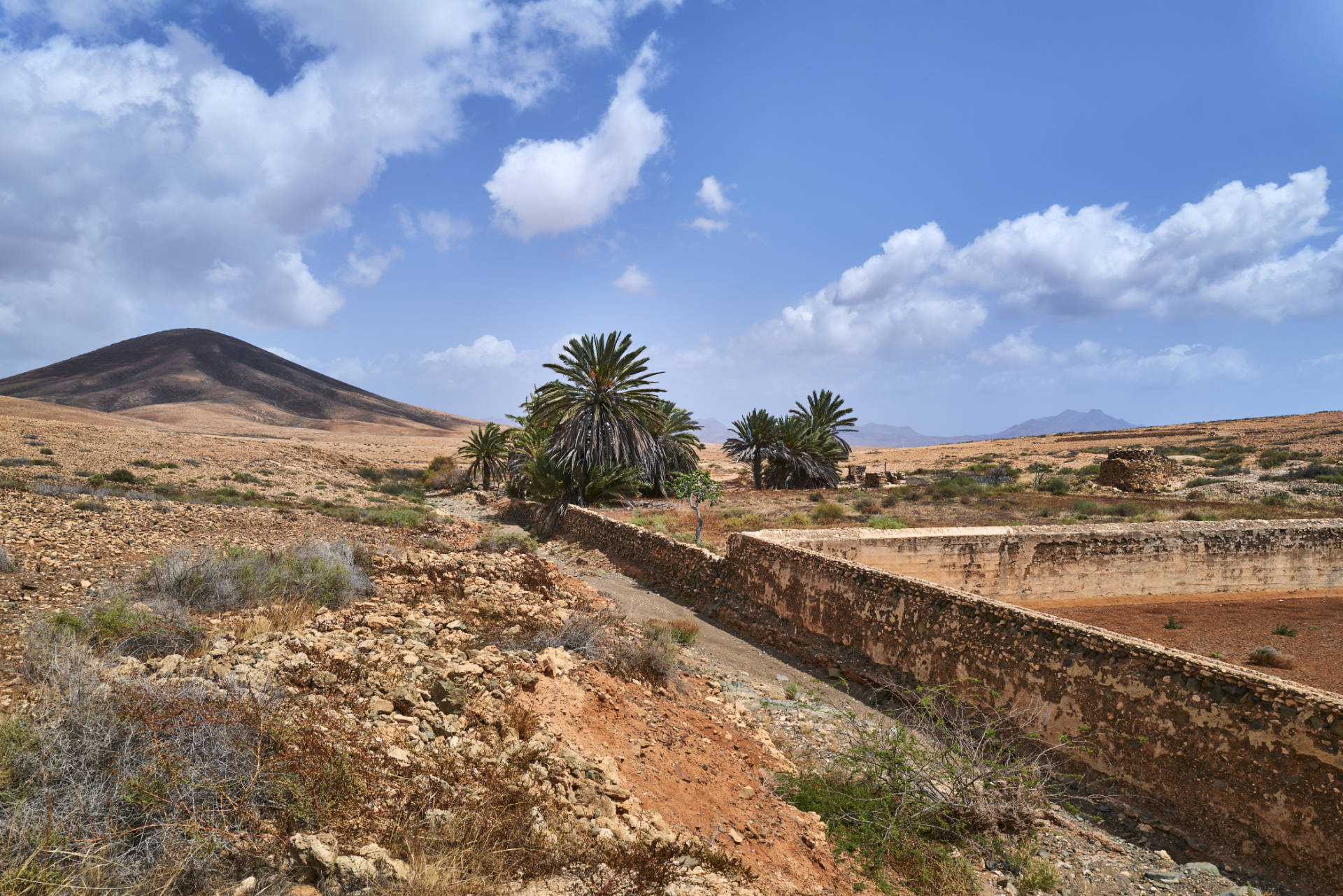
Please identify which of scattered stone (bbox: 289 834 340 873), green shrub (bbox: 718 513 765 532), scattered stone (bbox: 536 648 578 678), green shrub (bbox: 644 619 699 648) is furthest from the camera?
green shrub (bbox: 718 513 765 532)

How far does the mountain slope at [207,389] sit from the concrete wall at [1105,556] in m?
79.7

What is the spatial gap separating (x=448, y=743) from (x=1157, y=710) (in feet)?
18.9

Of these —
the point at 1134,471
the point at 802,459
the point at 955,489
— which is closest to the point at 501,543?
the point at 802,459

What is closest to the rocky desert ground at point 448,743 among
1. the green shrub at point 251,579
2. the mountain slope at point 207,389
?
the green shrub at point 251,579

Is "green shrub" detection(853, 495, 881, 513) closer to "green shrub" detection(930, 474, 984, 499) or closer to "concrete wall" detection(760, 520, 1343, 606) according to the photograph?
"green shrub" detection(930, 474, 984, 499)

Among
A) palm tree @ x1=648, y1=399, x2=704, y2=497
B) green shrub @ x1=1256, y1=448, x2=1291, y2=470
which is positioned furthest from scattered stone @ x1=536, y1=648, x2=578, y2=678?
green shrub @ x1=1256, y1=448, x2=1291, y2=470

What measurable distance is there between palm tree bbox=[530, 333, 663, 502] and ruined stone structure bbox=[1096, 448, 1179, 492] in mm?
20285

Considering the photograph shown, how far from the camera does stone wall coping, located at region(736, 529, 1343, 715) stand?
15.1ft

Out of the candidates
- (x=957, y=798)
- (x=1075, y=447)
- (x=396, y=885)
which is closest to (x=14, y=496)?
(x=396, y=885)

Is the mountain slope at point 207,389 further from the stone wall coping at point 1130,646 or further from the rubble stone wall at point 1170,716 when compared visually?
the rubble stone wall at point 1170,716

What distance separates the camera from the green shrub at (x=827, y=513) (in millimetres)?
→ 18391

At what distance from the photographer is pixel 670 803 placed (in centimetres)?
443

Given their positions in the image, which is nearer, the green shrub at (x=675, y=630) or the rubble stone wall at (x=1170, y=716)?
the rubble stone wall at (x=1170, y=716)

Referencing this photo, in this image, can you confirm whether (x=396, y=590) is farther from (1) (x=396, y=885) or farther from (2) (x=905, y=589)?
(2) (x=905, y=589)
